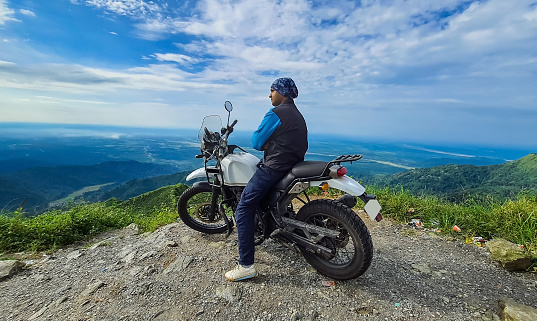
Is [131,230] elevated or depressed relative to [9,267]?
depressed

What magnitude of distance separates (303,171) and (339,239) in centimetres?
95

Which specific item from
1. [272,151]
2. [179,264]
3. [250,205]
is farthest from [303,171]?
[179,264]

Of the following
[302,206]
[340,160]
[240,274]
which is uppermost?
[340,160]

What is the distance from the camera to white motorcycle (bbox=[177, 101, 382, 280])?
2.82 metres

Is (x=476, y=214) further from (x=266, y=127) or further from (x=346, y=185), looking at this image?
(x=266, y=127)

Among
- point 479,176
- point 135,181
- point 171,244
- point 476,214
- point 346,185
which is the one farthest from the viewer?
point 135,181

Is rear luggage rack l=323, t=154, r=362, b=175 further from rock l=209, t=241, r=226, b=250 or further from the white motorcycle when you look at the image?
rock l=209, t=241, r=226, b=250

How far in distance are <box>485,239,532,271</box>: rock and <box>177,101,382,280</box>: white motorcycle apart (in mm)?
2022

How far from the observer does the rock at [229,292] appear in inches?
110

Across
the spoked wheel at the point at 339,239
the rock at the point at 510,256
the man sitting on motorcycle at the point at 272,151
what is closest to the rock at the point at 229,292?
the man sitting on motorcycle at the point at 272,151

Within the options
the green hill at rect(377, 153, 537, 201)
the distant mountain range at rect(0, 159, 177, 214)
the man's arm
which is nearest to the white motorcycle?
the man's arm

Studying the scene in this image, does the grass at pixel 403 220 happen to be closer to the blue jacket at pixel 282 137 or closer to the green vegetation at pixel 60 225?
the green vegetation at pixel 60 225

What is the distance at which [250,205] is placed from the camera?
3.16 metres

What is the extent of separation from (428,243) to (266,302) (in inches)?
124
